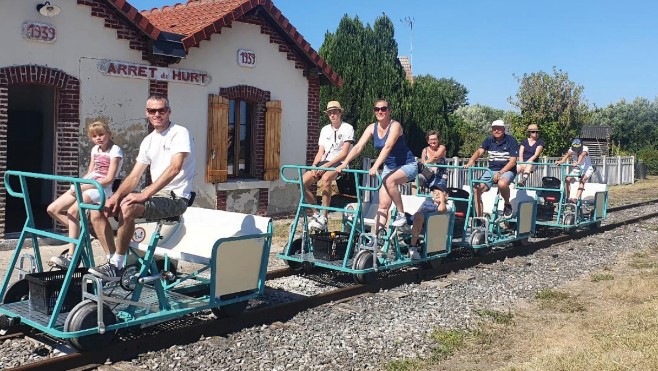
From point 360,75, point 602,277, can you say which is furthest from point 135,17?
point 360,75

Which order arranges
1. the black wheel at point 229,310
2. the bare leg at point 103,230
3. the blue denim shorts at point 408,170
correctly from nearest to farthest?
1. the bare leg at point 103,230
2. the black wheel at point 229,310
3. the blue denim shorts at point 408,170

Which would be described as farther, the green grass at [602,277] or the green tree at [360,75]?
the green tree at [360,75]

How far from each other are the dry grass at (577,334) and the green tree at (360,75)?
1233 centimetres

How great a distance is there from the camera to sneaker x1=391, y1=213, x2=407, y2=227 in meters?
8.88

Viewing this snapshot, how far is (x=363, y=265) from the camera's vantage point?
8.41 m

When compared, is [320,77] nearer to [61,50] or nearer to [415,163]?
[61,50]

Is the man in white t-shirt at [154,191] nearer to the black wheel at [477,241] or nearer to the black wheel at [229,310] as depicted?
the black wheel at [229,310]

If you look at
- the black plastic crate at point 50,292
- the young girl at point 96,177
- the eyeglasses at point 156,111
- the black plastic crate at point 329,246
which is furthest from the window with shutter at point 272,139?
the black plastic crate at point 50,292

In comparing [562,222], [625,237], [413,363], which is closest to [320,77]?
[562,222]

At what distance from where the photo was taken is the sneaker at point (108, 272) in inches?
226

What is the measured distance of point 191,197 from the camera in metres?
6.51

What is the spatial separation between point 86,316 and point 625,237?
11711mm

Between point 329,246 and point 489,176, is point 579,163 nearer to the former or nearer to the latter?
point 489,176

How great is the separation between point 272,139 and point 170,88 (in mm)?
2776
